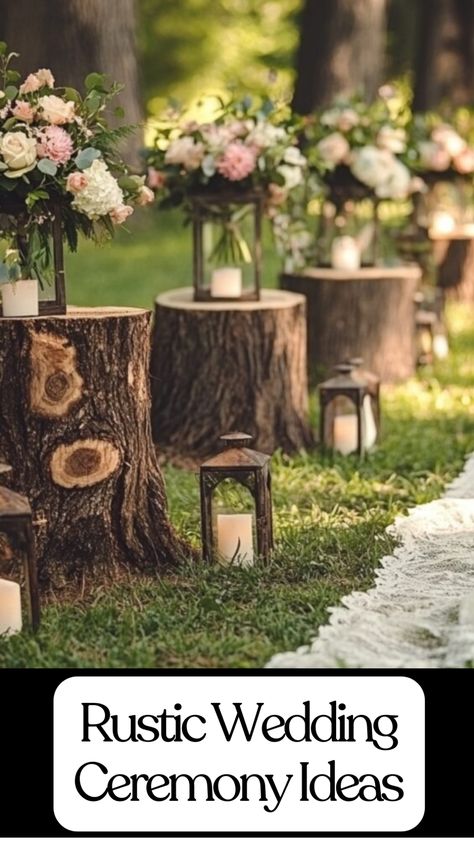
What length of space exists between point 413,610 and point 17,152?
187 cm

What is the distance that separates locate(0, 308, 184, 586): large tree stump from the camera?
498cm

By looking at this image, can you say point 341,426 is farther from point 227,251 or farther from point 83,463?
point 83,463

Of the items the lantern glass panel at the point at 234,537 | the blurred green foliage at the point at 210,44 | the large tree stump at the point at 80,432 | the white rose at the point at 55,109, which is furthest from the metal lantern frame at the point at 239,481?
the blurred green foliage at the point at 210,44

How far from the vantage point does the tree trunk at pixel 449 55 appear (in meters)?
Result: 17.2

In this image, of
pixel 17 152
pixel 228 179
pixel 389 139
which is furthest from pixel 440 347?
pixel 17 152

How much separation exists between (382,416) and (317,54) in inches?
301

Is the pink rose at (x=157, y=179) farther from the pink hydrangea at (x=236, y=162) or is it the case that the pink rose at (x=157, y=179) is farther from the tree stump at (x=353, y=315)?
the tree stump at (x=353, y=315)

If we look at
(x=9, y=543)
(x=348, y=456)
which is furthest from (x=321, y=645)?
(x=348, y=456)

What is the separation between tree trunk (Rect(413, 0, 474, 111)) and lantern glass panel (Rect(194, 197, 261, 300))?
10403 mm

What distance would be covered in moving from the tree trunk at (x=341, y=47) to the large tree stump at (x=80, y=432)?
9739 mm

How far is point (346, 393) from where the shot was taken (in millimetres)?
6871

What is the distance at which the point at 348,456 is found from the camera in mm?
6965

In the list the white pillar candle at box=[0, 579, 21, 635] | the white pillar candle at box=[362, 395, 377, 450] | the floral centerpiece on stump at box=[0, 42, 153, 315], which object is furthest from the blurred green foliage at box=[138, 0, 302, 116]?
the white pillar candle at box=[0, 579, 21, 635]

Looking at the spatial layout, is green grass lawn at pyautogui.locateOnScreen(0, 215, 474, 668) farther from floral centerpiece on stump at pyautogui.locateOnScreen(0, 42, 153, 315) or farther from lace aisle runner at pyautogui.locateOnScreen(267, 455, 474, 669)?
floral centerpiece on stump at pyautogui.locateOnScreen(0, 42, 153, 315)
